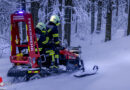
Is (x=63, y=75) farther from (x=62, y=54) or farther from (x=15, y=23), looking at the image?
(x=15, y=23)

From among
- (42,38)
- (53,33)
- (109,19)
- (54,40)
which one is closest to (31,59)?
(42,38)

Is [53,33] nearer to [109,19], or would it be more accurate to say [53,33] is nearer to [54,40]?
[54,40]

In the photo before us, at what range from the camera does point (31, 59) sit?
5.59 metres

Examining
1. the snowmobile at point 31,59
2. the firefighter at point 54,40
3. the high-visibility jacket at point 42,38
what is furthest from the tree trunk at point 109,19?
the high-visibility jacket at point 42,38

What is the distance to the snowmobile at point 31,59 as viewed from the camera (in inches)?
216

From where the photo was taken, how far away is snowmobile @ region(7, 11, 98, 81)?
5.48 metres

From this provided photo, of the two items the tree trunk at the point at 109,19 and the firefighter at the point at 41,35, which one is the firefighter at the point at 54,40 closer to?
the firefighter at the point at 41,35

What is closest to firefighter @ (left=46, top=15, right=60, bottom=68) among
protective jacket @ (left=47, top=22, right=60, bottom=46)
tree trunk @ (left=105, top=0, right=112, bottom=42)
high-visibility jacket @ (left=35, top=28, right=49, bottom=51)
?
protective jacket @ (left=47, top=22, right=60, bottom=46)

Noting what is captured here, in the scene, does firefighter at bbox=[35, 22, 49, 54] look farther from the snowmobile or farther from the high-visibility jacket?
the snowmobile

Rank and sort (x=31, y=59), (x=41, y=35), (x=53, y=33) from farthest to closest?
(x=53, y=33) < (x=41, y=35) < (x=31, y=59)

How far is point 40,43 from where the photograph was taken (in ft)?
20.8

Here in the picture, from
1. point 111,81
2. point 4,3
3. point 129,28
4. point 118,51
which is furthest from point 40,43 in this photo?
point 129,28

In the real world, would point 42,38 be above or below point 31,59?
above

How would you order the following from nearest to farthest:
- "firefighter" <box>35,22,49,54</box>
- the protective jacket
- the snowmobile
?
the snowmobile
"firefighter" <box>35,22,49,54</box>
the protective jacket
